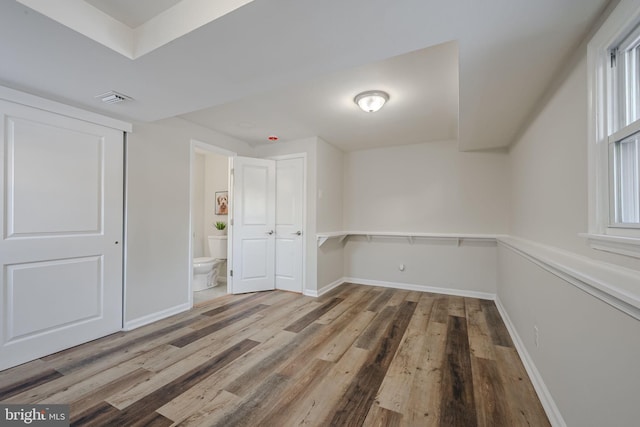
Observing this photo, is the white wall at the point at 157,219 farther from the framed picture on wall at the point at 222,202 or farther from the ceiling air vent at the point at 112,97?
the framed picture on wall at the point at 222,202

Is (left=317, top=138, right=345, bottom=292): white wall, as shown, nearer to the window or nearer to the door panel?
the door panel

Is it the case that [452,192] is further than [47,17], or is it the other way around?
[452,192]

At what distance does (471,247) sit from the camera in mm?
3803

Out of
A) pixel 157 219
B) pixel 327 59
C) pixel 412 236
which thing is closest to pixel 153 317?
pixel 157 219

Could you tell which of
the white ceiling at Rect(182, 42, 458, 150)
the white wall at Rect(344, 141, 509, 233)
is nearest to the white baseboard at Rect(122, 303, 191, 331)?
the white ceiling at Rect(182, 42, 458, 150)

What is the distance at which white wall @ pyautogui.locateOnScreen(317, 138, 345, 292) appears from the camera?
391 centimetres

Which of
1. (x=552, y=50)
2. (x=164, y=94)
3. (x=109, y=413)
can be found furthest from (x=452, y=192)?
(x=109, y=413)

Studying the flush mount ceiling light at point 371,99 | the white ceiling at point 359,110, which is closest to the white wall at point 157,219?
the white ceiling at point 359,110

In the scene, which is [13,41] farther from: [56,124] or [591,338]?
[591,338]

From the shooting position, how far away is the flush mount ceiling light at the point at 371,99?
240 cm

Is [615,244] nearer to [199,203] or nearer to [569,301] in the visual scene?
[569,301]

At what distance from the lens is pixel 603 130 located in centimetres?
119

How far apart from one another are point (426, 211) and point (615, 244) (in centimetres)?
304

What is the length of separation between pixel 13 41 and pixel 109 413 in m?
2.21
